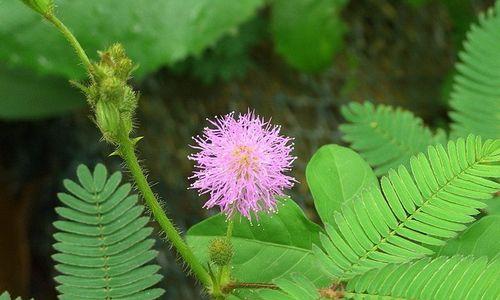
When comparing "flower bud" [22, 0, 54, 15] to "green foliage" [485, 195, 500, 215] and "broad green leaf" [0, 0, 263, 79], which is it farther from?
"broad green leaf" [0, 0, 263, 79]

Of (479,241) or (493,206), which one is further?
(493,206)

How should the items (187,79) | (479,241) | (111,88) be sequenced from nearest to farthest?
(111,88) → (479,241) → (187,79)

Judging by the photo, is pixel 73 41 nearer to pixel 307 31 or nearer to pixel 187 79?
pixel 307 31

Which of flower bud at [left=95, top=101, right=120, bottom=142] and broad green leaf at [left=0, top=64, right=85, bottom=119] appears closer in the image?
flower bud at [left=95, top=101, right=120, bottom=142]

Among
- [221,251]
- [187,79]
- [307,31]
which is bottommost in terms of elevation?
[221,251]

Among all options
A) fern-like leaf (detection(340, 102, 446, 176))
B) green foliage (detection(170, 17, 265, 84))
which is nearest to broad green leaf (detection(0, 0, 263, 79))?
green foliage (detection(170, 17, 265, 84))

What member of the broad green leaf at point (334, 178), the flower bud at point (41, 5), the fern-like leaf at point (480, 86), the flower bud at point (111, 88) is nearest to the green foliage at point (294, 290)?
the broad green leaf at point (334, 178)

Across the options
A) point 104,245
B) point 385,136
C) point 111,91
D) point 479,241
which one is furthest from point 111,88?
point 385,136
